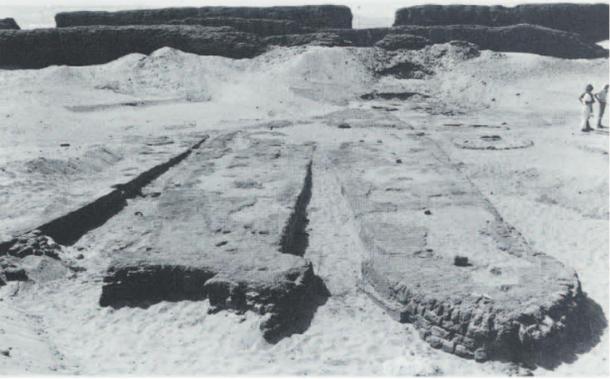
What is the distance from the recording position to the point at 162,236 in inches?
237

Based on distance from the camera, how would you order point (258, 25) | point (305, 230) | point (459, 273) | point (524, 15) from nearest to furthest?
1. point (459, 273)
2. point (305, 230)
3. point (258, 25)
4. point (524, 15)

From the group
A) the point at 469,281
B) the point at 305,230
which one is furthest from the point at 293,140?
the point at 469,281

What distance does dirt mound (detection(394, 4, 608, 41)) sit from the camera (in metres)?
24.7

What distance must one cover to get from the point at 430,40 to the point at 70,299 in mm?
18074

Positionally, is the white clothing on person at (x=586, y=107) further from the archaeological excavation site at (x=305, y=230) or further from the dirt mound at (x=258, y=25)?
the dirt mound at (x=258, y=25)

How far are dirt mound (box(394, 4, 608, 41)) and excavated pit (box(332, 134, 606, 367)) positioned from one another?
19454 mm

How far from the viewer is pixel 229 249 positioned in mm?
5539

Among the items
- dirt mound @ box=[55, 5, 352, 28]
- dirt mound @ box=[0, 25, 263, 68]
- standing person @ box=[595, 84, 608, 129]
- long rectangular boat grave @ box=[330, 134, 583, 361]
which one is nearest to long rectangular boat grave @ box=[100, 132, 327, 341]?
long rectangular boat grave @ box=[330, 134, 583, 361]

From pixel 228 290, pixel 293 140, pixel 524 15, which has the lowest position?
pixel 293 140

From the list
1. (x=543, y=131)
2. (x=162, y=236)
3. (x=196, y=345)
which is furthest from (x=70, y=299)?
(x=543, y=131)

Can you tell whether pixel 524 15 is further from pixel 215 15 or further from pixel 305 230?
pixel 305 230

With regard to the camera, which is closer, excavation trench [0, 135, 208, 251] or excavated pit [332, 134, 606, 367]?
excavated pit [332, 134, 606, 367]

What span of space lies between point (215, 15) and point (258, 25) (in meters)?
3.66

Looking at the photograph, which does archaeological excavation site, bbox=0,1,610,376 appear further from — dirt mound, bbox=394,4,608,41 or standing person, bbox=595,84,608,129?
dirt mound, bbox=394,4,608,41
